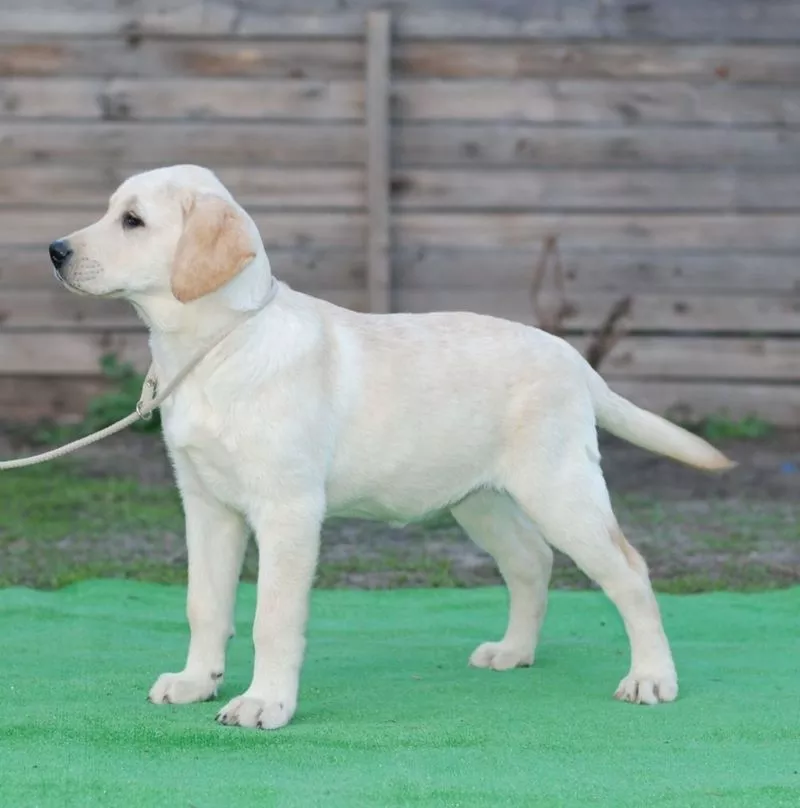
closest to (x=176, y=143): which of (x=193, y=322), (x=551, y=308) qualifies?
(x=551, y=308)

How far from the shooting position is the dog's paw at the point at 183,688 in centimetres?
430

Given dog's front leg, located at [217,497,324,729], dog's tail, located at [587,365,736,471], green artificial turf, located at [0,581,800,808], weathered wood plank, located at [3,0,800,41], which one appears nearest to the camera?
green artificial turf, located at [0,581,800,808]

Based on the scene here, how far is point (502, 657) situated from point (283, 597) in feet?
3.58

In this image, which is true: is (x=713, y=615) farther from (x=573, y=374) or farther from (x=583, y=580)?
(x=573, y=374)

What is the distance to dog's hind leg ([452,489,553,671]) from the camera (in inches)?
197

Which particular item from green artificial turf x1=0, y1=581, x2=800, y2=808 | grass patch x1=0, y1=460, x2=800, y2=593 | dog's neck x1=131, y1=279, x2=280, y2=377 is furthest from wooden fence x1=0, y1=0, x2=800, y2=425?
dog's neck x1=131, y1=279, x2=280, y2=377

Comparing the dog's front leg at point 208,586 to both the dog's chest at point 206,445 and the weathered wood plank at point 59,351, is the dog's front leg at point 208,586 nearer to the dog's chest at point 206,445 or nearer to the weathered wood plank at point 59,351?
the dog's chest at point 206,445

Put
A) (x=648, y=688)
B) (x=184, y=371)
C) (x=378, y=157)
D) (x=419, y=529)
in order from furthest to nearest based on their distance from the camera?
(x=378, y=157)
(x=419, y=529)
(x=648, y=688)
(x=184, y=371)

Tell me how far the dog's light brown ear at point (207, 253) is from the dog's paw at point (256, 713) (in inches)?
40.3

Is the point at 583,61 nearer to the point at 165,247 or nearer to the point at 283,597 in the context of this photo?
the point at 165,247

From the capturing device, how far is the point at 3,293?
9391 mm

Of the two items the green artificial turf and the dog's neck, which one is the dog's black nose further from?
the green artificial turf

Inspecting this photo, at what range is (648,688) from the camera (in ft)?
14.7

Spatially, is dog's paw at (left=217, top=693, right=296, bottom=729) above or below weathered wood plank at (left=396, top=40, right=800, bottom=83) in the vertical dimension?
below
